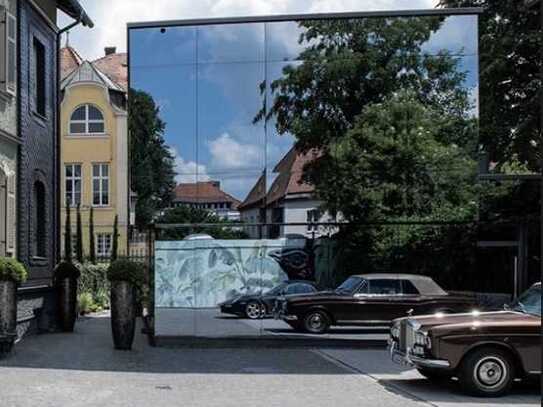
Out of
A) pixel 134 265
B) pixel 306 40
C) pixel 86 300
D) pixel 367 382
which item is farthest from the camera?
pixel 86 300

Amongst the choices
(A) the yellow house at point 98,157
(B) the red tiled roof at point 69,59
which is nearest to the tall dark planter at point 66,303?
(A) the yellow house at point 98,157

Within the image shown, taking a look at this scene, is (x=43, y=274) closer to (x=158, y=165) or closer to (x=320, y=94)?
(x=158, y=165)

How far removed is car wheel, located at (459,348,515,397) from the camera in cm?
1198

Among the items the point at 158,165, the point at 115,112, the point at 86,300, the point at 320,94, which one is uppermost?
the point at 115,112

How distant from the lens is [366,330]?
1839 cm

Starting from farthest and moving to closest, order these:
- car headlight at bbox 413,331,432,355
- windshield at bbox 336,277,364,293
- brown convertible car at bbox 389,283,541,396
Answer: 1. windshield at bbox 336,277,364,293
2. car headlight at bbox 413,331,432,355
3. brown convertible car at bbox 389,283,541,396

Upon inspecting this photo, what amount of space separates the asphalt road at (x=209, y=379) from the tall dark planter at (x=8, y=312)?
307mm

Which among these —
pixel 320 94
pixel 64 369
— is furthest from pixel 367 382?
pixel 320 94

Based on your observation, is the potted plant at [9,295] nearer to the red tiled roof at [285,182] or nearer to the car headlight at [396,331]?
the red tiled roof at [285,182]

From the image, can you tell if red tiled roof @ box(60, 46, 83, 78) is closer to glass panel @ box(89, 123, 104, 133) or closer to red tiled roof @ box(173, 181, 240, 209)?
glass panel @ box(89, 123, 104, 133)

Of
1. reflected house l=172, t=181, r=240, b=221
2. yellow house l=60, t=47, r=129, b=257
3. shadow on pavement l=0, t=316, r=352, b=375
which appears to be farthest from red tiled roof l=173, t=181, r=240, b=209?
yellow house l=60, t=47, r=129, b=257

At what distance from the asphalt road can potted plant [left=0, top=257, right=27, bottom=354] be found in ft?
1.48

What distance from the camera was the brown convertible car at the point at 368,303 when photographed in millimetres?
18312

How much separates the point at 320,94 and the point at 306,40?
1.12m
